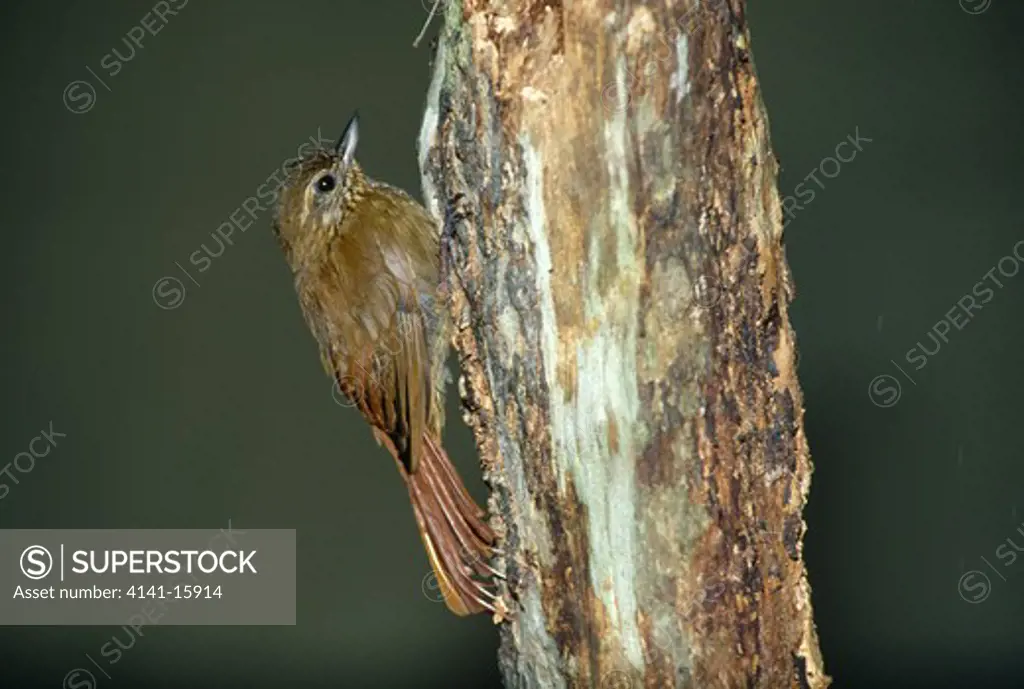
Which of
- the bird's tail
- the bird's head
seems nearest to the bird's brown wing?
the bird's tail

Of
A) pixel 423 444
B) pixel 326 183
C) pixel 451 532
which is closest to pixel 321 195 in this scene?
pixel 326 183

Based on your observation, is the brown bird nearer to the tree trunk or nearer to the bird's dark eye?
the bird's dark eye

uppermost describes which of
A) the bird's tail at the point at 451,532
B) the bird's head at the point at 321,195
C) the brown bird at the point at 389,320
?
the bird's head at the point at 321,195

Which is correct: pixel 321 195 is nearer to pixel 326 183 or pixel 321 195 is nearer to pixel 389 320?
pixel 326 183

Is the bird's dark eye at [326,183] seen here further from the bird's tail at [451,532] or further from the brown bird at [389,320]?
the bird's tail at [451,532]

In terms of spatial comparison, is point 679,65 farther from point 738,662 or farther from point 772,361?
point 738,662

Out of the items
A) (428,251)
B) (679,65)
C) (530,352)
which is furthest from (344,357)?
(679,65)

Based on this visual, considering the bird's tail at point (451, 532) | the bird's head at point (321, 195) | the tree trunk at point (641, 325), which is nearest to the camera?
the tree trunk at point (641, 325)

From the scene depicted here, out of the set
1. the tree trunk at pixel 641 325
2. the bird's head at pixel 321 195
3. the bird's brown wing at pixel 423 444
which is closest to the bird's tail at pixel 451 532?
the bird's brown wing at pixel 423 444
